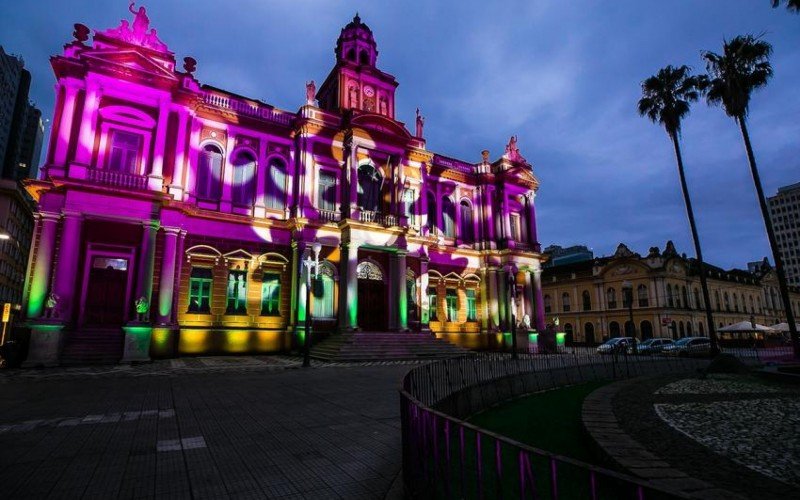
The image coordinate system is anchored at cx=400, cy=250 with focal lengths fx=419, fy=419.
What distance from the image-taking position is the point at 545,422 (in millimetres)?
7809

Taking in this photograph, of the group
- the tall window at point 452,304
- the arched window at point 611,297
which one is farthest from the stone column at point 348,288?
the arched window at point 611,297

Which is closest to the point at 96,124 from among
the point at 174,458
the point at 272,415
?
the point at 272,415

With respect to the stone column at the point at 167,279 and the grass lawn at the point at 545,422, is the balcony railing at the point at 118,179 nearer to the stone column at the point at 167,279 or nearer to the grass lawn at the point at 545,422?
the stone column at the point at 167,279

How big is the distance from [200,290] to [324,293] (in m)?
6.38

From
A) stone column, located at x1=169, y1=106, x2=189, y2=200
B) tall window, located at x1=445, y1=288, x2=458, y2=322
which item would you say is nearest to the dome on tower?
stone column, located at x1=169, y1=106, x2=189, y2=200

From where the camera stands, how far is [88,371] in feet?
47.1

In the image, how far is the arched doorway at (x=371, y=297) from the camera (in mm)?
25000

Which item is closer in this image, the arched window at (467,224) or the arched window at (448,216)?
the arched window at (448,216)

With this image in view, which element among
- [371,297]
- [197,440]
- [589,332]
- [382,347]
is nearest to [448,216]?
[371,297]

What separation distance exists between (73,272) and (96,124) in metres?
A: 7.02

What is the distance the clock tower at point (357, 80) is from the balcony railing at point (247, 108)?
4.35 meters

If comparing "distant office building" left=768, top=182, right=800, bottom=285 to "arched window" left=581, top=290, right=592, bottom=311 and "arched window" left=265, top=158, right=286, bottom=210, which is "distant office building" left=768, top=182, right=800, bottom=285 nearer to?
"arched window" left=581, top=290, right=592, bottom=311

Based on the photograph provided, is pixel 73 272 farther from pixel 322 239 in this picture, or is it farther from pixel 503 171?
pixel 503 171

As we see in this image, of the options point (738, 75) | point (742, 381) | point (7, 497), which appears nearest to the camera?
point (7, 497)
